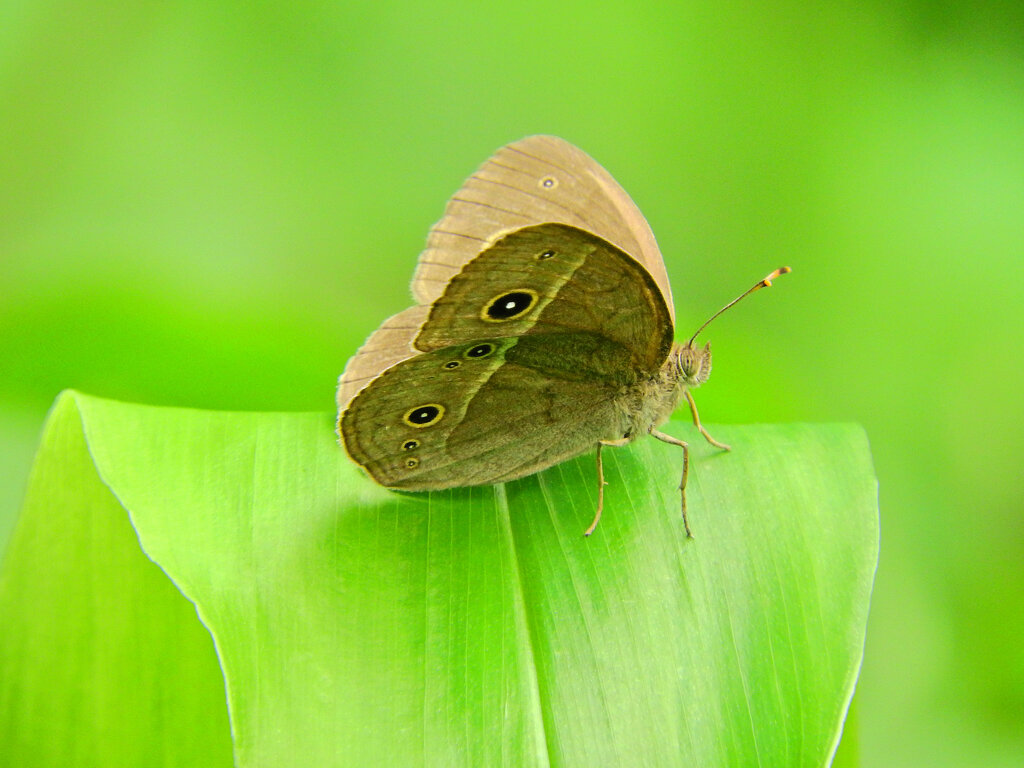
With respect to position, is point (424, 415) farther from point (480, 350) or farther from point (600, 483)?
point (600, 483)

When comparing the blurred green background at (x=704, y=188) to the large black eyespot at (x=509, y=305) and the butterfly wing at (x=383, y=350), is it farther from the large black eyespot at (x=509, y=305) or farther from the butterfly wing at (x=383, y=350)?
the large black eyespot at (x=509, y=305)

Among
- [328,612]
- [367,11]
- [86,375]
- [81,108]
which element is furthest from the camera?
[367,11]

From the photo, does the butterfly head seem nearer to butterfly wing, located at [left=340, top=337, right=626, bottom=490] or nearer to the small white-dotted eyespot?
butterfly wing, located at [left=340, top=337, right=626, bottom=490]

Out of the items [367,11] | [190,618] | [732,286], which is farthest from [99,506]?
[367,11]

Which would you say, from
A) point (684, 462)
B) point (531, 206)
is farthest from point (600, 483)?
point (531, 206)

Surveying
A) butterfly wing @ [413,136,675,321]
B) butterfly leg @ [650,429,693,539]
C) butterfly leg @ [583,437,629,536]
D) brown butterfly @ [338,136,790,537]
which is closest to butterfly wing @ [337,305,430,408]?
brown butterfly @ [338,136,790,537]

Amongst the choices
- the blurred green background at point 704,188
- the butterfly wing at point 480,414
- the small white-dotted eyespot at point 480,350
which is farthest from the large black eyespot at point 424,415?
the blurred green background at point 704,188

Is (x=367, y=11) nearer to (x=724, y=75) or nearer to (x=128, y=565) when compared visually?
(x=724, y=75)
